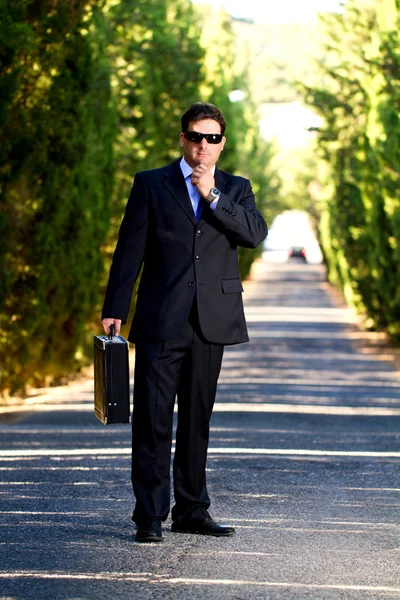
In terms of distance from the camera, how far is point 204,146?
701cm

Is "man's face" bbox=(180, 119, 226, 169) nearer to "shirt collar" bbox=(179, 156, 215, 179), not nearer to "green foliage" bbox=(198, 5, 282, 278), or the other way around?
"shirt collar" bbox=(179, 156, 215, 179)

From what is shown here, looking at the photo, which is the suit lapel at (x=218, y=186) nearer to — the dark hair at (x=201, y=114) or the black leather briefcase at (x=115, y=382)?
the dark hair at (x=201, y=114)

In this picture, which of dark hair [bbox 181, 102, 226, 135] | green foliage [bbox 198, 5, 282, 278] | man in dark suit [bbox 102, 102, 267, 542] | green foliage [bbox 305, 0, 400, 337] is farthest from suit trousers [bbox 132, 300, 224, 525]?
green foliage [bbox 198, 5, 282, 278]

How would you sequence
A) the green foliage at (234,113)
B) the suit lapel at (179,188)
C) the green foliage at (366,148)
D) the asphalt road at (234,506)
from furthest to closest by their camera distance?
the green foliage at (234,113) → the green foliage at (366,148) → the suit lapel at (179,188) → the asphalt road at (234,506)

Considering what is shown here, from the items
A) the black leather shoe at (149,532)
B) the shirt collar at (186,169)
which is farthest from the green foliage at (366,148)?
the black leather shoe at (149,532)

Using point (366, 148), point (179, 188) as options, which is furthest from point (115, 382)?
point (366, 148)

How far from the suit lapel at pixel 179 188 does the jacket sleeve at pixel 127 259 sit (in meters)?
0.13

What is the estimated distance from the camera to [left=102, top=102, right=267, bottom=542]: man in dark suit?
277 inches

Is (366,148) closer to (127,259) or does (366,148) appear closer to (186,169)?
(186,169)

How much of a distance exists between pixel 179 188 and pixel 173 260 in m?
0.36

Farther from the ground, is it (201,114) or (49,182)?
(49,182)

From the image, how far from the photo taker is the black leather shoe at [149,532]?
273 inches

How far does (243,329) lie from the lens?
288 inches

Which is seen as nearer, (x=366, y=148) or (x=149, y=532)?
(x=149, y=532)
